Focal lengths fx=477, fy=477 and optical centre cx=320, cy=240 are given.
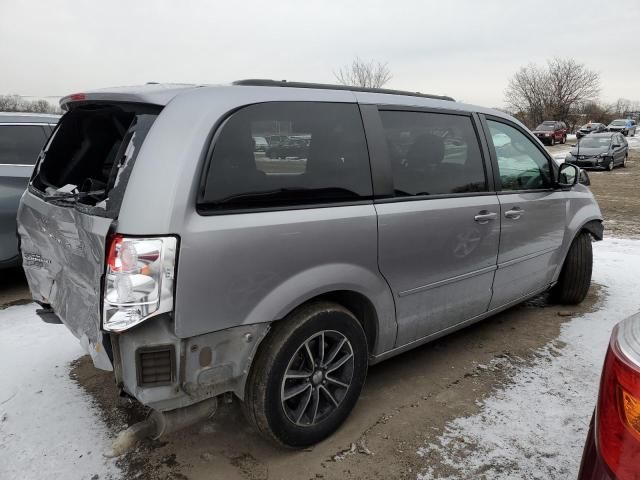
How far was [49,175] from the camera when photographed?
2904 mm

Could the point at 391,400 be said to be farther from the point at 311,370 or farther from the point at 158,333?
the point at 158,333

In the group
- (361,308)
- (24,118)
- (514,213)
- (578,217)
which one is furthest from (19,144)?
(578,217)

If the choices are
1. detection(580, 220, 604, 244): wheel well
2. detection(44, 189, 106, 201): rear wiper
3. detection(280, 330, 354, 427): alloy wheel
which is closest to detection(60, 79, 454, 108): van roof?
detection(44, 189, 106, 201): rear wiper

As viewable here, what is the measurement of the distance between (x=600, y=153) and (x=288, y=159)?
70.7ft

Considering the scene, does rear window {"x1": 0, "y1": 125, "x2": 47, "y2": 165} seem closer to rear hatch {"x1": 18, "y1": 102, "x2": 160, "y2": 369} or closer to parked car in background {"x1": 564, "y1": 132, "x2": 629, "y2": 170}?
rear hatch {"x1": 18, "y1": 102, "x2": 160, "y2": 369}

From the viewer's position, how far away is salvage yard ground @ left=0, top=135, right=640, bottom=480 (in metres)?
2.40

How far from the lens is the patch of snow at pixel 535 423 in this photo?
242 centimetres

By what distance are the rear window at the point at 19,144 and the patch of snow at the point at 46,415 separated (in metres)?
2.01

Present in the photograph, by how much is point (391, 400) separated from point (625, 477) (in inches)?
73.2

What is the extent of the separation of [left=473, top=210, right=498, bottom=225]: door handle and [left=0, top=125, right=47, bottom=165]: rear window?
445cm

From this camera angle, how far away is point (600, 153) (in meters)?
20.0

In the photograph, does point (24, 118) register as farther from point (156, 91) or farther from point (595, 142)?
point (595, 142)

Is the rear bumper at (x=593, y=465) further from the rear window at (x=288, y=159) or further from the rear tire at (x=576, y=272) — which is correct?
the rear tire at (x=576, y=272)

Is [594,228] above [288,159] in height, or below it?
below
